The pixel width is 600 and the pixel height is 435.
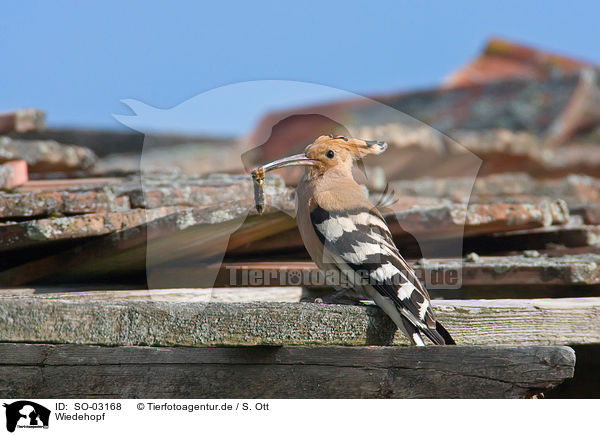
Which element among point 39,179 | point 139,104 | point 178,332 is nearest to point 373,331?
point 178,332

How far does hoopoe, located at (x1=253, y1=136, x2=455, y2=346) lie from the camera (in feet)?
9.36

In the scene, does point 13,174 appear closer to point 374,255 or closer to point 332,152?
point 332,152

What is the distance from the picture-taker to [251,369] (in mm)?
2617

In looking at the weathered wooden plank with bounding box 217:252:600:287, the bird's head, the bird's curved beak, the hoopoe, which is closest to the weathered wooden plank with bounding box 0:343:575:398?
the hoopoe

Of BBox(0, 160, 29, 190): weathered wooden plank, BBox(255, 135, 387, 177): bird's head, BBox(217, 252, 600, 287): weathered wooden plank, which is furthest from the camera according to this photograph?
BBox(0, 160, 29, 190): weathered wooden plank

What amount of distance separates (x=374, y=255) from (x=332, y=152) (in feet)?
2.18

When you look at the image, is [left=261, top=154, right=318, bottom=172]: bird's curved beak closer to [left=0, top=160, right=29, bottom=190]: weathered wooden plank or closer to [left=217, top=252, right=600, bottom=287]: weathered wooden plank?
[left=217, top=252, right=600, bottom=287]: weathered wooden plank

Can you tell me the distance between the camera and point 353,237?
10.7 ft

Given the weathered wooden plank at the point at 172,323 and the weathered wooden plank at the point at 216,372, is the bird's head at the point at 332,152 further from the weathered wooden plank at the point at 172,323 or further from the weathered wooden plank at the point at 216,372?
the weathered wooden plank at the point at 216,372

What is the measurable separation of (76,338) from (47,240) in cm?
63
